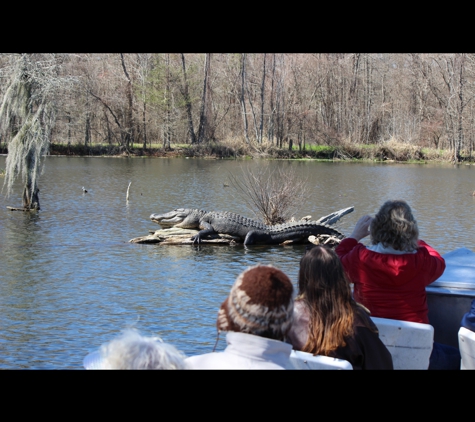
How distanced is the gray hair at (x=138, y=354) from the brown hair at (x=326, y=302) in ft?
3.79

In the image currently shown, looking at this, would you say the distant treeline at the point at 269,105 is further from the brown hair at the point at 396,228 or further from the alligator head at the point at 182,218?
the brown hair at the point at 396,228

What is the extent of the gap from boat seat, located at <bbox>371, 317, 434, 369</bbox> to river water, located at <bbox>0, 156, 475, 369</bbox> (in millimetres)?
2918

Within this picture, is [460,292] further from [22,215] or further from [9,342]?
[22,215]

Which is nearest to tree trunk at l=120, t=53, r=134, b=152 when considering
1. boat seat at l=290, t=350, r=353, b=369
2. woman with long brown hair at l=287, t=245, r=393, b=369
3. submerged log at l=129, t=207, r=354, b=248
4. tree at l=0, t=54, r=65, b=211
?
tree at l=0, t=54, r=65, b=211

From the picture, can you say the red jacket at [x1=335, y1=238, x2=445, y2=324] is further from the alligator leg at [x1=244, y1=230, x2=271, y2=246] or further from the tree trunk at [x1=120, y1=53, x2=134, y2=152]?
the tree trunk at [x1=120, y1=53, x2=134, y2=152]

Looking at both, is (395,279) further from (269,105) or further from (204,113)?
(269,105)

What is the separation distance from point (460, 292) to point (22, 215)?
43.7 feet

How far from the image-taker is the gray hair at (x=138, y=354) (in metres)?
2.08

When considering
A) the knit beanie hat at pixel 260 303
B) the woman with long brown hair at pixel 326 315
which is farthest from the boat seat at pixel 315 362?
the knit beanie hat at pixel 260 303

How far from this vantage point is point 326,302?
10.2 ft

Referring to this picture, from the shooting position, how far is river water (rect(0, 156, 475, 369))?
692 centimetres

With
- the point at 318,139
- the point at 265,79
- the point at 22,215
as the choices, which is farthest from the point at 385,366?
the point at 265,79

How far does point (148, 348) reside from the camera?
2092 mm

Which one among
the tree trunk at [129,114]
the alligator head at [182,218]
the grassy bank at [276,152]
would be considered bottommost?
the alligator head at [182,218]
